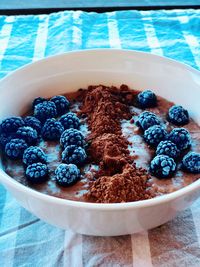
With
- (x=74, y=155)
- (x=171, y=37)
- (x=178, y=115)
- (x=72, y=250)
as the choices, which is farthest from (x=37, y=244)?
(x=171, y=37)

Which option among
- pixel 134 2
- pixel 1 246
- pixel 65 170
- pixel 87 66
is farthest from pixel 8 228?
pixel 134 2

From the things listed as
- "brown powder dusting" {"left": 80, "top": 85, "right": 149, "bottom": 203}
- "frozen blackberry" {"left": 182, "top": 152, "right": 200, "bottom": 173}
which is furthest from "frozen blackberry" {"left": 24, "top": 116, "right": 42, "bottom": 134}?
"frozen blackberry" {"left": 182, "top": 152, "right": 200, "bottom": 173}

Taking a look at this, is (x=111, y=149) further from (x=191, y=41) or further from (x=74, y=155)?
(x=191, y=41)

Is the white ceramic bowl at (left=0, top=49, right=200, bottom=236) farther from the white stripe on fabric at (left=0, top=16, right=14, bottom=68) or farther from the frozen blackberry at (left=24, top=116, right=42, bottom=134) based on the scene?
the white stripe on fabric at (left=0, top=16, right=14, bottom=68)

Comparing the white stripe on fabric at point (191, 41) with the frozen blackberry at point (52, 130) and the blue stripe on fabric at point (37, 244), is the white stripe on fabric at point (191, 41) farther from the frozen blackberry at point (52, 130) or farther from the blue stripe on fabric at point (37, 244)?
the blue stripe on fabric at point (37, 244)

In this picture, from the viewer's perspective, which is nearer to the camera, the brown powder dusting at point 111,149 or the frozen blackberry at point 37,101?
the brown powder dusting at point 111,149

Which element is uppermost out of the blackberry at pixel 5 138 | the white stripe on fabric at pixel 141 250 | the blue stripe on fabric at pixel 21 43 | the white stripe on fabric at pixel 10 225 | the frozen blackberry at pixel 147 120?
the frozen blackberry at pixel 147 120

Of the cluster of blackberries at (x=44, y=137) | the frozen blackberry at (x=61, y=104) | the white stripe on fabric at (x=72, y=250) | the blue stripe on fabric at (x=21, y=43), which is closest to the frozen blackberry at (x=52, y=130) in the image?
the cluster of blackberries at (x=44, y=137)

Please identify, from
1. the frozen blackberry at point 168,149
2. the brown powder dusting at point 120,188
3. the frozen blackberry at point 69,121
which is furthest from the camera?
the frozen blackberry at point 69,121
